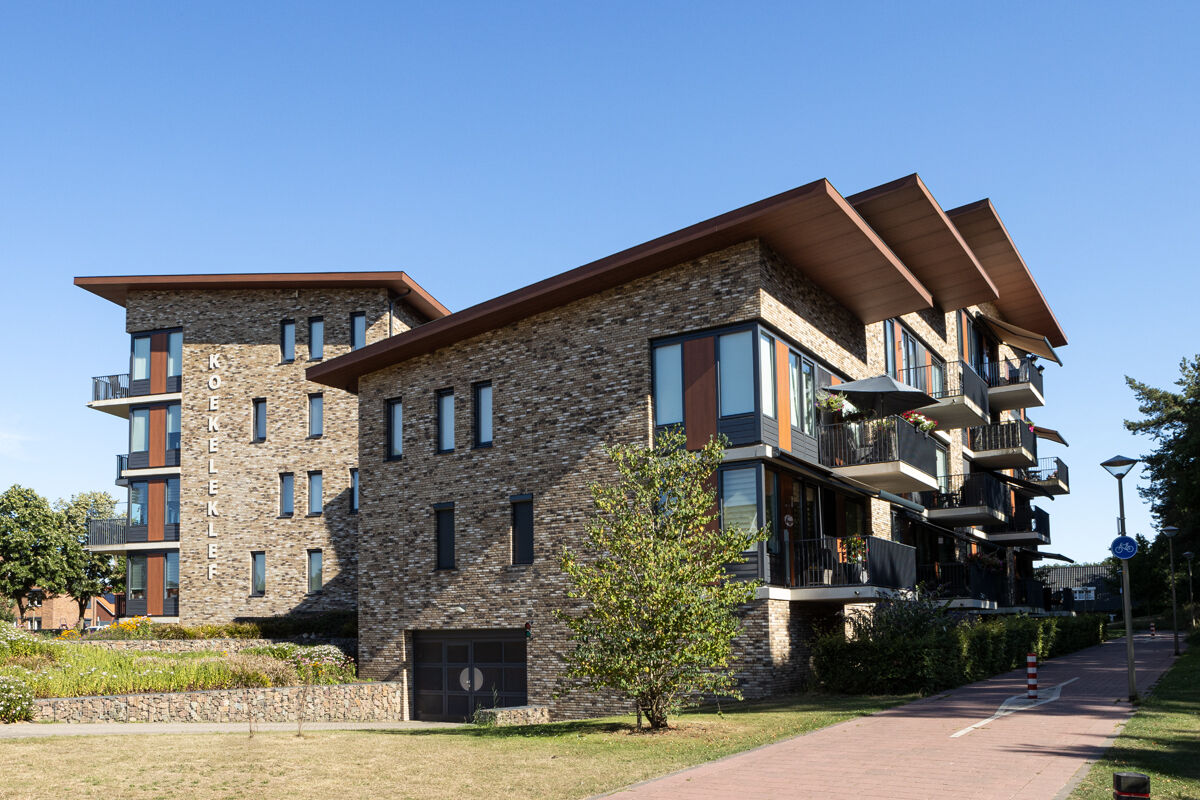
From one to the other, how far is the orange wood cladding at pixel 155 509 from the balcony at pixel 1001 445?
29.2m

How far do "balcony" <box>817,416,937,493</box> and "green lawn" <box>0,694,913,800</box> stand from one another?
24.2 feet

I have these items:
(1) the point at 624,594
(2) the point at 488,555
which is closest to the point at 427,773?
(1) the point at 624,594

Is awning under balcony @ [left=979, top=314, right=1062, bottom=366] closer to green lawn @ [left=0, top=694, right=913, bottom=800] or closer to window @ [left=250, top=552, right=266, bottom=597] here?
green lawn @ [left=0, top=694, right=913, bottom=800]

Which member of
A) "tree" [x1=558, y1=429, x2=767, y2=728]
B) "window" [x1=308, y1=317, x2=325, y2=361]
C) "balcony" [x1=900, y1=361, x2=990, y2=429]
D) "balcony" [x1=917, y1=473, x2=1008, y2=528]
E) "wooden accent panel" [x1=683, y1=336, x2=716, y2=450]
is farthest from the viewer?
"window" [x1=308, y1=317, x2=325, y2=361]

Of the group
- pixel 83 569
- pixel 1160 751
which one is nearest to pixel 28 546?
pixel 83 569

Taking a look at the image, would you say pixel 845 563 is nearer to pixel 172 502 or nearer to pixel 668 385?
pixel 668 385

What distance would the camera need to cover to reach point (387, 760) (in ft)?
45.1

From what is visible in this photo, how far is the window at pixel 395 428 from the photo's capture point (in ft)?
95.5

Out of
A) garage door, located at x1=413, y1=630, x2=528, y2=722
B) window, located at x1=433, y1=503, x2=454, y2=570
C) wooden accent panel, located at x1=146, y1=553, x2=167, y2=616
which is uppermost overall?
window, located at x1=433, y1=503, x2=454, y2=570

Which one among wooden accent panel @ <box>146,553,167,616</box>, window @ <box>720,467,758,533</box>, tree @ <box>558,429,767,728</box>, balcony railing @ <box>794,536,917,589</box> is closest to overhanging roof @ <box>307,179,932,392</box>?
window @ <box>720,467,758,533</box>

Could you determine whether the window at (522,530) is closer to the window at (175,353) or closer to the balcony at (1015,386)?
the window at (175,353)

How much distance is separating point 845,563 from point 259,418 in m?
23.6

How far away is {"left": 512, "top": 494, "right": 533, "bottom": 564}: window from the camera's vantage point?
84.1ft

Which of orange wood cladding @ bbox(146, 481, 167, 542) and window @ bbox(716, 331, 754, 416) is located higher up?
window @ bbox(716, 331, 754, 416)
